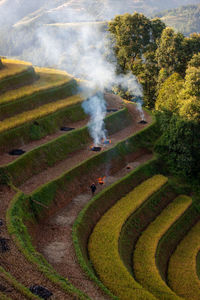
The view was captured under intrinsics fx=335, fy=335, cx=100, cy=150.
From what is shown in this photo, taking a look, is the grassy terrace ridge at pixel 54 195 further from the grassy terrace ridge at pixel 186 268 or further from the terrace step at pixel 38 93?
the terrace step at pixel 38 93

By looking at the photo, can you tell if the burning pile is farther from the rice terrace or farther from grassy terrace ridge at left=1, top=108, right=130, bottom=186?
grassy terrace ridge at left=1, top=108, right=130, bottom=186

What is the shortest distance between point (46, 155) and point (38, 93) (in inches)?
428

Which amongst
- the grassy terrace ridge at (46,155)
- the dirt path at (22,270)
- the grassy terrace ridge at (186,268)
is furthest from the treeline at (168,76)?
the dirt path at (22,270)

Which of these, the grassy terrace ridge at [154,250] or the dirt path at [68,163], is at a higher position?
→ the dirt path at [68,163]

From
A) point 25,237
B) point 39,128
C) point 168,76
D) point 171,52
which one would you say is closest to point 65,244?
point 25,237

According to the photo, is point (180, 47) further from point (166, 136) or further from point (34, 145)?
point (34, 145)

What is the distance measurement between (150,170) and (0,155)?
16008mm

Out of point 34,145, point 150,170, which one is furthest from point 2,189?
point 150,170

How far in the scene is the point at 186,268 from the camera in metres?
26.3

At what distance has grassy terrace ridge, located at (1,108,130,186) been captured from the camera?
2831cm

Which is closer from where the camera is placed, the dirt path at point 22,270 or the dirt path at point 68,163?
the dirt path at point 22,270

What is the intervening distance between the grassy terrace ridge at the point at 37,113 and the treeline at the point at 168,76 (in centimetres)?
1153

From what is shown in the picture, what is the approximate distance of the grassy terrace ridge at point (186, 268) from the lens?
78.2 feet

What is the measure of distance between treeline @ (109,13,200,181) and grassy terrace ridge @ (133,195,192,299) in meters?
5.77
